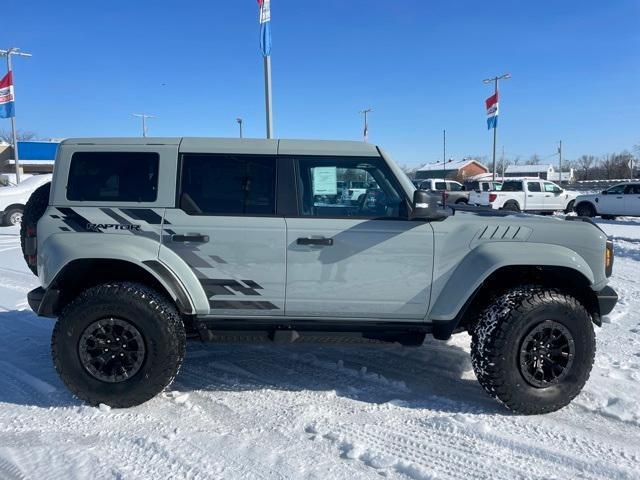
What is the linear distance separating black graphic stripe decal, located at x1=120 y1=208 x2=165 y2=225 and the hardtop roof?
52 centimetres

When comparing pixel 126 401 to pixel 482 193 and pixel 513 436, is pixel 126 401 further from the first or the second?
pixel 482 193

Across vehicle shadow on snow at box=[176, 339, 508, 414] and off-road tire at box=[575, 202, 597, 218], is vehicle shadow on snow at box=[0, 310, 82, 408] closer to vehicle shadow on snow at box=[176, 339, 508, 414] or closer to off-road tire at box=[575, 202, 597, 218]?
vehicle shadow on snow at box=[176, 339, 508, 414]

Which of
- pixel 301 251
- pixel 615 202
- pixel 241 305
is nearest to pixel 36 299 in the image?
pixel 241 305

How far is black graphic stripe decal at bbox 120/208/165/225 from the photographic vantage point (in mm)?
3641

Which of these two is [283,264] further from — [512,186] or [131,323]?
[512,186]

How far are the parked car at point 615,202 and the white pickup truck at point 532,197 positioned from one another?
151 centimetres

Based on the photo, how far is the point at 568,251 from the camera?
11.8 feet

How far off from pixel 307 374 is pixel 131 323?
4.96ft

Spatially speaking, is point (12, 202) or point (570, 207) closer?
point (12, 202)

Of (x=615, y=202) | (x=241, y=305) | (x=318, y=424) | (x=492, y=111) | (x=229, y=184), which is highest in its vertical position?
(x=492, y=111)

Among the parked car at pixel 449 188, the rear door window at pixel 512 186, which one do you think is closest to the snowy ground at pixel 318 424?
the rear door window at pixel 512 186

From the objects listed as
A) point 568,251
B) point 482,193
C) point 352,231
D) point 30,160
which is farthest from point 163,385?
point 30,160

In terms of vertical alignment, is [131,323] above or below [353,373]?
above

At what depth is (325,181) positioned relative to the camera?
149 inches
